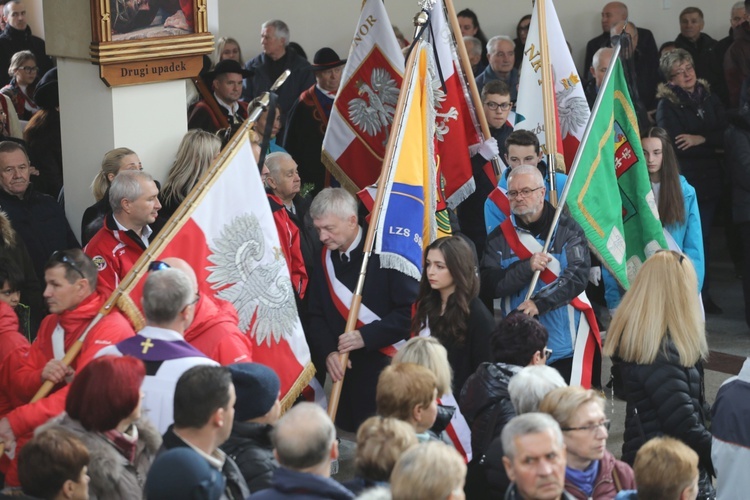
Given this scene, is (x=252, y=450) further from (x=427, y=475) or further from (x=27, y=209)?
(x=27, y=209)

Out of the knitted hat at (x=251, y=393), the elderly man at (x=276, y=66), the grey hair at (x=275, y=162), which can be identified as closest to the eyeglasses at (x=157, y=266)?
the knitted hat at (x=251, y=393)

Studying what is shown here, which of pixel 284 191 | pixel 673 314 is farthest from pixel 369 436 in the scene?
pixel 284 191

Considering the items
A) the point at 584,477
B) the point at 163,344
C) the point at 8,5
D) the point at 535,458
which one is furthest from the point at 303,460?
the point at 8,5

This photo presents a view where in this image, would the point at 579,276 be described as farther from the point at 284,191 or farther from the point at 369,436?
the point at 369,436

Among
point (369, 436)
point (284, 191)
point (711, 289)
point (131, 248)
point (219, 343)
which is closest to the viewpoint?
point (369, 436)

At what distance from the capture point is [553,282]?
23.5 feet

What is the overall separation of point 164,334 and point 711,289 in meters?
7.78

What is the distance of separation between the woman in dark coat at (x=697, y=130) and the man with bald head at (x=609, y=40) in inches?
104

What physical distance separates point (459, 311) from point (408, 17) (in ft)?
26.4

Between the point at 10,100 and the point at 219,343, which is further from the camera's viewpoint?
the point at 10,100

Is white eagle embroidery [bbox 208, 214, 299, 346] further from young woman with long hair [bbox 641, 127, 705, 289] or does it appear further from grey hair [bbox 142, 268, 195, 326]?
young woman with long hair [bbox 641, 127, 705, 289]

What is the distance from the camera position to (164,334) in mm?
4980

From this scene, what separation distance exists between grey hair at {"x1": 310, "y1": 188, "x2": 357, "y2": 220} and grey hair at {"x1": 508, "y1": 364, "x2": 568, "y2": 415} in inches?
77.1

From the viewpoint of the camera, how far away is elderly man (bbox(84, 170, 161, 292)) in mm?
6492
